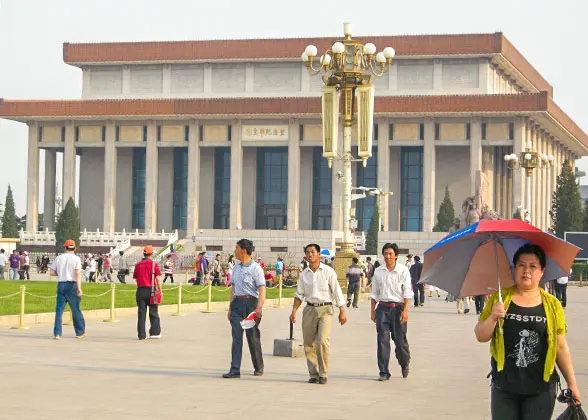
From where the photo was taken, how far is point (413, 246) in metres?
76.6

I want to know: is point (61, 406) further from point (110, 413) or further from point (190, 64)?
point (190, 64)

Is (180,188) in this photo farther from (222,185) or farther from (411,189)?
(411,189)

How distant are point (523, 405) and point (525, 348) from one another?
0.34 m

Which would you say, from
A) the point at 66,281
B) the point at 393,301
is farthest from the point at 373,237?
the point at 393,301

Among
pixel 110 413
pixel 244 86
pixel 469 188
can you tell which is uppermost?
Answer: pixel 244 86

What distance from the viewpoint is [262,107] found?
8194 centimetres

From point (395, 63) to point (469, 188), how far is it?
10.9 m

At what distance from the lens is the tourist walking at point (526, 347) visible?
6.88 metres

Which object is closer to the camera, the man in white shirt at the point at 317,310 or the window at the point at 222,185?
the man in white shirt at the point at 317,310

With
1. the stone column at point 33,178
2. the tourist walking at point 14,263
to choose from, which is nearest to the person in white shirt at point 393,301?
the tourist walking at point 14,263

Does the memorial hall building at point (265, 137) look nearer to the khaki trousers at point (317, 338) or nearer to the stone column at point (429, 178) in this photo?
the stone column at point (429, 178)

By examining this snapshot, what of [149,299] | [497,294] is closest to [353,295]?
[149,299]

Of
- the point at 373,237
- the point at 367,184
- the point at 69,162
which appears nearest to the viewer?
the point at 373,237

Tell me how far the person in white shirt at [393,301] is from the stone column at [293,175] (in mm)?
69544
